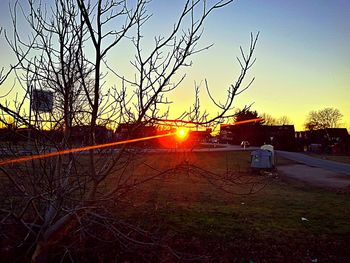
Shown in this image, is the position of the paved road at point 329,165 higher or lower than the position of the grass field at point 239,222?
higher

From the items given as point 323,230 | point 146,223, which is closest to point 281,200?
point 323,230

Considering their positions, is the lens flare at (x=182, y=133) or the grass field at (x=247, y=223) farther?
the grass field at (x=247, y=223)

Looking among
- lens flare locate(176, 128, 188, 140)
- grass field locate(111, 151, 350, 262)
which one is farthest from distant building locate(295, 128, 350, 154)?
lens flare locate(176, 128, 188, 140)

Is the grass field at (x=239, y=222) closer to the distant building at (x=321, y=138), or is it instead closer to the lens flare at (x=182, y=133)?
the lens flare at (x=182, y=133)

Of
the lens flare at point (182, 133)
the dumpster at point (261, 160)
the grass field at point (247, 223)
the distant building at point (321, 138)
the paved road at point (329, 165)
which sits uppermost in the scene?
the distant building at point (321, 138)

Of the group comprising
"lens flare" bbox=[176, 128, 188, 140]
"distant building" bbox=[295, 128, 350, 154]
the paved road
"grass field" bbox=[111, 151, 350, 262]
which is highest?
"distant building" bbox=[295, 128, 350, 154]

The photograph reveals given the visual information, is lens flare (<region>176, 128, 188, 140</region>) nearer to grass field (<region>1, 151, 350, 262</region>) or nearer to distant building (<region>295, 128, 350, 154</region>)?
grass field (<region>1, 151, 350, 262</region>)

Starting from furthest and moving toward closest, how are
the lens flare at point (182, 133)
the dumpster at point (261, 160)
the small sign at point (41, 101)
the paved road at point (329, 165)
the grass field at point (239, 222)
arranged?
the paved road at point (329, 165) < the dumpster at point (261, 160) < the grass field at point (239, 222) < the lens flare at point (182, 133) < the small sign at point (41, 101)

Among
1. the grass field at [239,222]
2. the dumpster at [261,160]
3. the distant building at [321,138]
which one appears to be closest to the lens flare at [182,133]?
the grass field at [239,222]

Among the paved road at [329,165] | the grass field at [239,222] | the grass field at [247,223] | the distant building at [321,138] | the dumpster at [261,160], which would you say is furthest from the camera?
the distant building at [321,138]

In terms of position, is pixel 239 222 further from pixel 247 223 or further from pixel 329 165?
pixel 329 165

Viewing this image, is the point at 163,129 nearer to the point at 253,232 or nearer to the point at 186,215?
the point at 253,232

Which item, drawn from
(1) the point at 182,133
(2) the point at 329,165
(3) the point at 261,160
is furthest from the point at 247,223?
(2) the point at 329,165

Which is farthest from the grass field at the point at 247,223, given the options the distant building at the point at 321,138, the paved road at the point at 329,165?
the distant building at the point at 321,138
